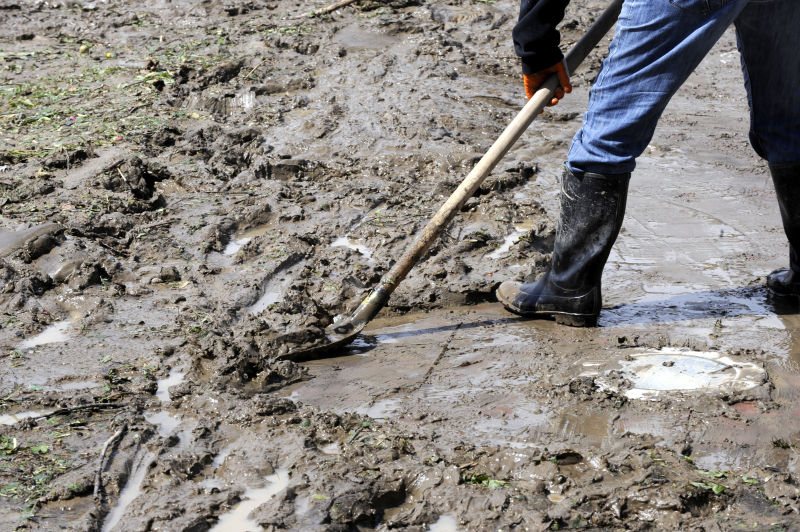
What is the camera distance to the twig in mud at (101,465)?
7.58 ft

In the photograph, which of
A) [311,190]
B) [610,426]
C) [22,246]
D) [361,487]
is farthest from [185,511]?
[311,190]

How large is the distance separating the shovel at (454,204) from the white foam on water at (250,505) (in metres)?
0.75

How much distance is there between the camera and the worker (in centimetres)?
272

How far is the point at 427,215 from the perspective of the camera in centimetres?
424

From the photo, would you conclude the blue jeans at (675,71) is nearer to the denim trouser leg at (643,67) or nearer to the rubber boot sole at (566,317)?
the denim trouser leg at (643,67)

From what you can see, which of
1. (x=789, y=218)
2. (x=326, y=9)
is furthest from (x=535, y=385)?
(x=326, y=9)

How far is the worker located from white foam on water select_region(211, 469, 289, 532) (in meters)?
1.35

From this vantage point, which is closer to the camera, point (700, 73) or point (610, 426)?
point (610, 426)

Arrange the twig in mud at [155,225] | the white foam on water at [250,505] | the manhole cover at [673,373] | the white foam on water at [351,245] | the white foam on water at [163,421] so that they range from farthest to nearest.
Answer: the twig in mud at [155,225] → the white foam on water at [351,245] → the manhole cover at [673,373] → the white foam on water at [163,421] → the white foam on water at [250,505]

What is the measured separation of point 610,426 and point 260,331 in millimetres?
1377

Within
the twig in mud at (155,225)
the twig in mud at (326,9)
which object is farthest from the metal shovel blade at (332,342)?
the twig in mud at (326,9)

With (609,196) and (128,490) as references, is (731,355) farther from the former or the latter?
(128,490)

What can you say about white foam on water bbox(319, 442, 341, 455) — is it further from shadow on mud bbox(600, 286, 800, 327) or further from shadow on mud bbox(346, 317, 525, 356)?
shadow on mud bbox(600, 286, 800, 327)

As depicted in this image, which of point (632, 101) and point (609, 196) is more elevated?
point (632, 101)
